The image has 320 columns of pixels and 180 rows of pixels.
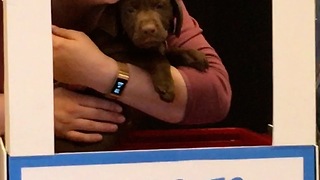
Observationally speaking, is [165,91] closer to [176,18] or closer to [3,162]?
[176,18]

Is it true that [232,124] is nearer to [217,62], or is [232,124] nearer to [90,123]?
[217,62]

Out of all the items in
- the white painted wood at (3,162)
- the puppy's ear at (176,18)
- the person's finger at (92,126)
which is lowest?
the white painted wood at (3,162)

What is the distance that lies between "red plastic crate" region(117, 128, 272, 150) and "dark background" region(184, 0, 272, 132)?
0.05 feet

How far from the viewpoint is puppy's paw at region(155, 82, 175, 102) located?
0.76m

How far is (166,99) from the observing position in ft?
2.52

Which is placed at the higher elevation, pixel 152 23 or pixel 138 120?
pixel 152 23

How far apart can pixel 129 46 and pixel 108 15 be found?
49 millimetres

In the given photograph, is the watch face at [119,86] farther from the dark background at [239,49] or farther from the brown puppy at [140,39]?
the dark background at [239,49]

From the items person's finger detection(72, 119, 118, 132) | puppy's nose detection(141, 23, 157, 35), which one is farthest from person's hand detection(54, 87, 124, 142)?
puppy's nose detection(141, 23, 157, 35)

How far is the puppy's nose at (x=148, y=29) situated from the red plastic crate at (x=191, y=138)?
0.14m

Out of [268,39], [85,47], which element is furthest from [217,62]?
[85,47]

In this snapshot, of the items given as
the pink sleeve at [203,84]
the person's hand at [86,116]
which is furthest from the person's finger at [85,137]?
the pink sleeve at [203,84]

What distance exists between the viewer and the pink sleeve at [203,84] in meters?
0.79

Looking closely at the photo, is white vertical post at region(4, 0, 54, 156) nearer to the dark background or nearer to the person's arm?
the person's arm
